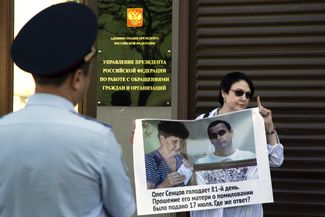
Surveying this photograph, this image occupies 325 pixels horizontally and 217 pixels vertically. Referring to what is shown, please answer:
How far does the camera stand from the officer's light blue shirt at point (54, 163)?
1608 mm

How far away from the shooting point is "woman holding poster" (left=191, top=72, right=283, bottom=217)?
3.31 m

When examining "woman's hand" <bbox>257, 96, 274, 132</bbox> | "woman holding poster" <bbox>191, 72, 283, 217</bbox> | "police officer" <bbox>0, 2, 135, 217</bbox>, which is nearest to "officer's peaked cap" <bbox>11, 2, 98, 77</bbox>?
"police officer" <bbox>0, 2, 135, 217</bbox>

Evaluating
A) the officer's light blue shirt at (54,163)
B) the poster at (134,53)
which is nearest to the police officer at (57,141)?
the officer's light blue shirt at (54,163)

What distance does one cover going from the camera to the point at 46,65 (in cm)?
162

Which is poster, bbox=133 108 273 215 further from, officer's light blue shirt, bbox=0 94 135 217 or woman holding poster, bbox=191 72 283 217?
officer's light blue shirt, bbox=0 94 135 217

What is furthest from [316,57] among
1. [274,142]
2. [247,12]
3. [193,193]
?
[193,193]

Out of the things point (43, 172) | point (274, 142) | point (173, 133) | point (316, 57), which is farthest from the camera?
point (316, 57)

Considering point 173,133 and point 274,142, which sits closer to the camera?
point 274,142

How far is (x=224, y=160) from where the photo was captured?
3367mm

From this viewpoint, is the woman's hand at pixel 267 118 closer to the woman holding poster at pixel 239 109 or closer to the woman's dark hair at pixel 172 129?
the woman holding poster at pixel 239 109

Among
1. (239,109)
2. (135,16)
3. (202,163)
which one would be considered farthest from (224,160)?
(135,16)

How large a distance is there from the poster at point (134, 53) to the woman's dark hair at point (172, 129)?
1.29 meters

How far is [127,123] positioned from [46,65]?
335cm

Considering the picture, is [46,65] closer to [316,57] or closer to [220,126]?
[220,126]
